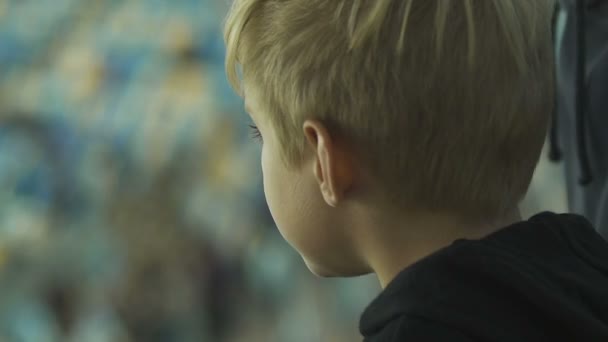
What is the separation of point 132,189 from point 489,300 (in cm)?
69

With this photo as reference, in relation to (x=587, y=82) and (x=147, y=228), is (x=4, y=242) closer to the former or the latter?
(x=147, y=228)

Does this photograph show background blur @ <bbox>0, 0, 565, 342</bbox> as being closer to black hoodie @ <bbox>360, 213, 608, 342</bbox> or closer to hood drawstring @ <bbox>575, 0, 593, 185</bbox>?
hood drawstring @ <bbox>575, 0, 593, 185</bbox>

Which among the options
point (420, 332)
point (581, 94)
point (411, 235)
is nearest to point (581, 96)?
point (581, 94)

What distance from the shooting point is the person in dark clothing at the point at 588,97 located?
1.03 meters

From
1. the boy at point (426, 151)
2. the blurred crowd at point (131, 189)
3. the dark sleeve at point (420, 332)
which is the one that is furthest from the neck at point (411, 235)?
the blurred crowd at point (131, 189)

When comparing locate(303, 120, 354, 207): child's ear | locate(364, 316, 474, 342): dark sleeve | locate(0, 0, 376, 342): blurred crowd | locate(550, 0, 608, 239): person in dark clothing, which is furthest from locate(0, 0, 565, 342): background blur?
locate(364, 316, 474, 342): dark sleeve

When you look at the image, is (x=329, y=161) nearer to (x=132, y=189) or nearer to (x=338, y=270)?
(x=338, y=270)

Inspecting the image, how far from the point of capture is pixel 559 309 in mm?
619

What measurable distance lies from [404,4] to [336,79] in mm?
78

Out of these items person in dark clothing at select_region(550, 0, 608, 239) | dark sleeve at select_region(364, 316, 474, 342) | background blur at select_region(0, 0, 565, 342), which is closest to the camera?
dark sleeve at select_region(364, 316, 474, 342)

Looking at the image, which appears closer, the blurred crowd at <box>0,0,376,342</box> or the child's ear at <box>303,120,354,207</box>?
the child's ear at <box>303,120,354,207</box>

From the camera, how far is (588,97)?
105 cm

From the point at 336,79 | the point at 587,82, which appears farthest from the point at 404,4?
the point at 587,82

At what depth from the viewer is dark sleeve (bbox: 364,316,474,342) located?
0.60 metres
